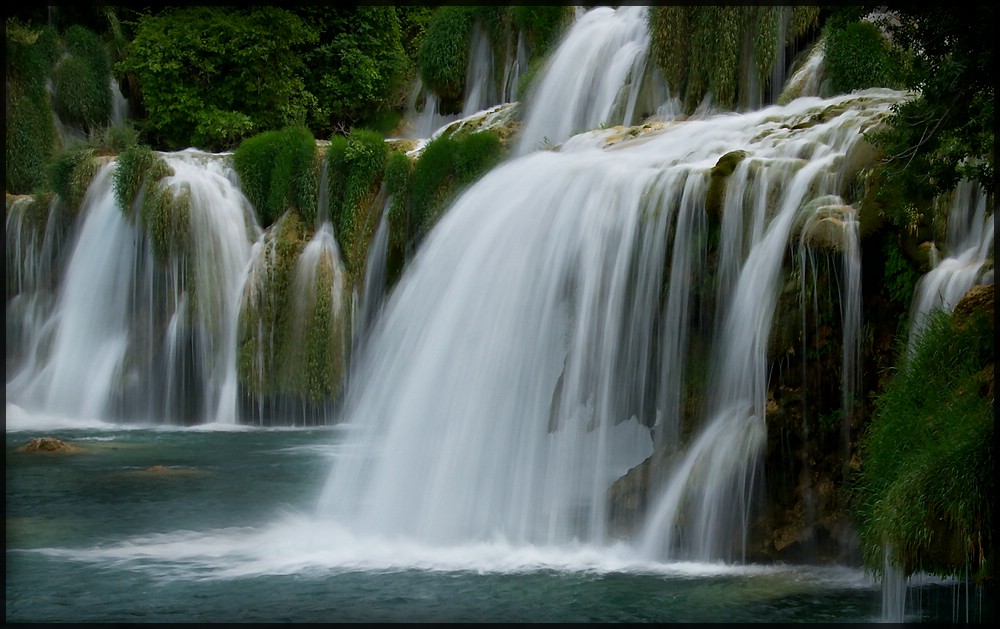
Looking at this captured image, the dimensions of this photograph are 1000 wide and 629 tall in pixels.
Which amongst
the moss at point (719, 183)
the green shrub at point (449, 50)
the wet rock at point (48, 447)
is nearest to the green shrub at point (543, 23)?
the green shrub at point (449, 50)

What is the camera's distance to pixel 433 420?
11047 millimetres

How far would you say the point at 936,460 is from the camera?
23.1ft

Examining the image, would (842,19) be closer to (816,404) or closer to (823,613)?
(816,404)

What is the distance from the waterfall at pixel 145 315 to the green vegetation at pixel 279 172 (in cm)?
25

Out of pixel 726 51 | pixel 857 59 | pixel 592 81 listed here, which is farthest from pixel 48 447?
pixel 857 59

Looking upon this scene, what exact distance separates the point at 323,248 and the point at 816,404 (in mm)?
9796

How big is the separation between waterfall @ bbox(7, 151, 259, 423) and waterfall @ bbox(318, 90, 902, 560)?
582 cm

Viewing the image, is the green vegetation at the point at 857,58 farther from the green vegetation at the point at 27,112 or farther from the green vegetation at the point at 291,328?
the green vegetation at the point at 27,112

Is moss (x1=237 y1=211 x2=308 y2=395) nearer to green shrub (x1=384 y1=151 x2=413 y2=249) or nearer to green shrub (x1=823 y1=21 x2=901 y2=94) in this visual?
green shrub (x1=384 y1=151 x2=413 y2=249)

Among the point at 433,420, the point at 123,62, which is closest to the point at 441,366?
the point at 433,420

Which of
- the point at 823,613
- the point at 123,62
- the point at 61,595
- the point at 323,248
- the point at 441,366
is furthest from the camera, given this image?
the point at 123,62

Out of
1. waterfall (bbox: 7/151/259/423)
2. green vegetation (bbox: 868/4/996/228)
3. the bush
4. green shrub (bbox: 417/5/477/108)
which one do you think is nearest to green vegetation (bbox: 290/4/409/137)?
green shrub (bbox: 417/5/477/108)

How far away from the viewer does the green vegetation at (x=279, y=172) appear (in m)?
18.0

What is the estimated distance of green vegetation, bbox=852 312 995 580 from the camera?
6762 mm
